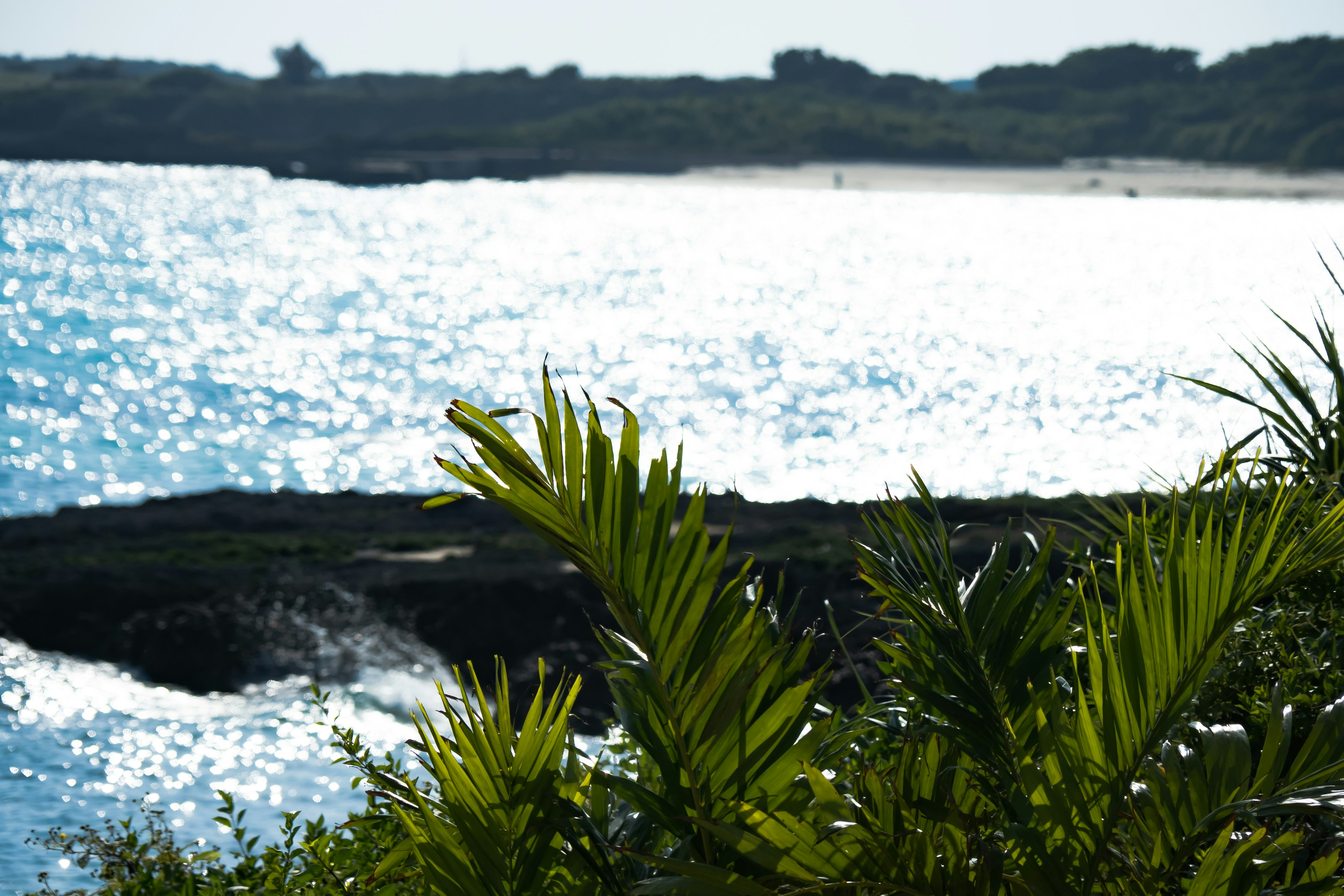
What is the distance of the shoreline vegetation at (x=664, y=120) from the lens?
10306 cm

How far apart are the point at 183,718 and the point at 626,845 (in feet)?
28.0

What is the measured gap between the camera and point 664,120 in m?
108

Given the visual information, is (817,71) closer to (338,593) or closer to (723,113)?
(723,113)

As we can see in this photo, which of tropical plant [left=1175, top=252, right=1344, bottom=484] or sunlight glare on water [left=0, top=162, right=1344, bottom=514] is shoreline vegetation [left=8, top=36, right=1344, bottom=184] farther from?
tropical plant [left=1175, top=252, right=1344, bottom=484]

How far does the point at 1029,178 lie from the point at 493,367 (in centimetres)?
7918

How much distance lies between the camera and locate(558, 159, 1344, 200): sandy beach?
8850 cm

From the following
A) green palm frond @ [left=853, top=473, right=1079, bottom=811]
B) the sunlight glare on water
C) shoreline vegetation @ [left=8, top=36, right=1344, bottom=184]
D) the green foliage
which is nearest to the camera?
→ green palm frond @ [left=853, top=473, right=1079, bottom=811]

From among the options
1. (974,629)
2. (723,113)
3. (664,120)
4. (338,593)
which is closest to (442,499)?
(974,629)

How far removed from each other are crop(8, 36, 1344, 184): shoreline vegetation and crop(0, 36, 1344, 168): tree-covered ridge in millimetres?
200

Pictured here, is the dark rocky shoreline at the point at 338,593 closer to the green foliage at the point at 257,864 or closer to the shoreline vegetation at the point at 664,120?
the green foliage at the point at 257,864

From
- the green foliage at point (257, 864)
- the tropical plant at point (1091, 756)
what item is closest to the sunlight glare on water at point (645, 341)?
the tropical plant at point (1091, 756)

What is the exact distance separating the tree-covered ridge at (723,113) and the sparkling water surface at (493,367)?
103 ft

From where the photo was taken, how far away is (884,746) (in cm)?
362

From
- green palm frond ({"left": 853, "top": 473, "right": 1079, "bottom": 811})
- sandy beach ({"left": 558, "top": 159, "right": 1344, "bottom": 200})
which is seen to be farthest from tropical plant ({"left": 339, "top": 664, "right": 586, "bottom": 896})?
sandy beach ({"left": 558, "top": 159, "right": 1344, "bottom": 200})
